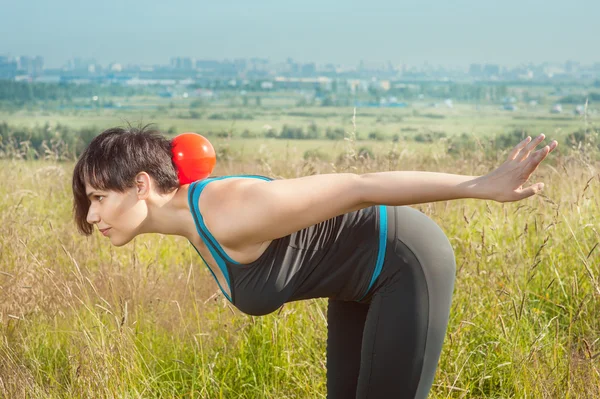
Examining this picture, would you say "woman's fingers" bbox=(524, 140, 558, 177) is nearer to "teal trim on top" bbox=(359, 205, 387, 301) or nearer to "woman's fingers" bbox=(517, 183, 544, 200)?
"woman's fingers" bbox=(517, 183, 544, 200)

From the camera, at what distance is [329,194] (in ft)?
6.18

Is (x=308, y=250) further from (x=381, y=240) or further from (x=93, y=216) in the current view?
(x=93, y=216)

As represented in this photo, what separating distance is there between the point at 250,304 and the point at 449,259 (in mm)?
637

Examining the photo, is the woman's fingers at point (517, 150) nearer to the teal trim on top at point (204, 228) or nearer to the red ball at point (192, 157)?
the teal trim on top at point (204, 228)

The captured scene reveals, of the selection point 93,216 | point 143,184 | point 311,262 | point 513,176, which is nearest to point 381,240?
point 311,262

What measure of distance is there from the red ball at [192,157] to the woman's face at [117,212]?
151 mm

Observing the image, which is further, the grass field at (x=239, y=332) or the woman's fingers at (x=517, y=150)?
the grass field at (x=239, y=332)

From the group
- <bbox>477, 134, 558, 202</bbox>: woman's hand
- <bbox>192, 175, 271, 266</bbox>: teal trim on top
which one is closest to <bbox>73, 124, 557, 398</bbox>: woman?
<bbox>192, 175, 271, 266</bbox>: teal trim on top

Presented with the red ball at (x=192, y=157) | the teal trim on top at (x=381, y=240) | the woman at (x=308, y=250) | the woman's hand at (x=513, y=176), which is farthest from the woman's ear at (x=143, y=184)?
the woman's hand at (x=513, y=176)

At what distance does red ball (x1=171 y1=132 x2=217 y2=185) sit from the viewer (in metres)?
2.12

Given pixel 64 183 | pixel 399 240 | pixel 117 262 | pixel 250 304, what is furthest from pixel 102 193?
pixel 64 183

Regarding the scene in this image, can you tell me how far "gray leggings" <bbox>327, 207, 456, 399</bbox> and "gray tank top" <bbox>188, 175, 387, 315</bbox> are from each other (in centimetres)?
5

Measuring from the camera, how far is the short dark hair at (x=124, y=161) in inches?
81.7

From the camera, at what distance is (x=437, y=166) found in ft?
20.7
